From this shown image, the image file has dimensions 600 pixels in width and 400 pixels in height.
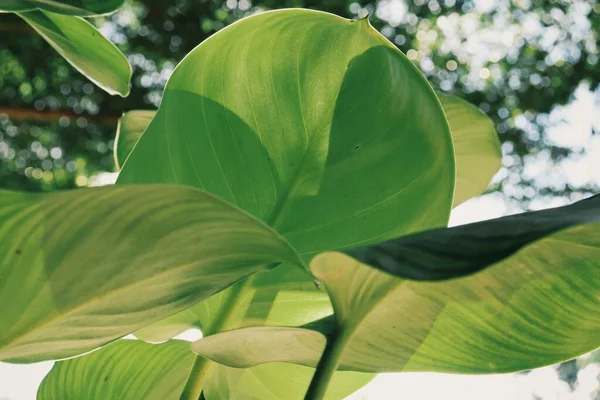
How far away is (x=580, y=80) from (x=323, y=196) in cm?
383

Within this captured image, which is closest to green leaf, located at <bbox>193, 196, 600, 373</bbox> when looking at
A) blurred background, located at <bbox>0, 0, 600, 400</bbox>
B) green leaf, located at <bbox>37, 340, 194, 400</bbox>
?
green leaf, located at <bbox>37, 340, 194, 400</bbox>

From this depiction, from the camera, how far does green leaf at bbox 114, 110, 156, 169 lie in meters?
0.52

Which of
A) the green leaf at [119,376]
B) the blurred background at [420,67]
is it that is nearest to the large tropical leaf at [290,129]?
the green leaf at [119,376]

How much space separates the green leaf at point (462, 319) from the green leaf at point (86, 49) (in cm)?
18

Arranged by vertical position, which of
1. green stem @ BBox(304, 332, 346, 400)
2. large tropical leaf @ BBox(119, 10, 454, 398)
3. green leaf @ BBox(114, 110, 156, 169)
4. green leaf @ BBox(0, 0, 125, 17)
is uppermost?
green leaf @ BBox(0, 0, 125, 17)

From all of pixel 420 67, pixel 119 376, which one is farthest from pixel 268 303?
pixel 420 67

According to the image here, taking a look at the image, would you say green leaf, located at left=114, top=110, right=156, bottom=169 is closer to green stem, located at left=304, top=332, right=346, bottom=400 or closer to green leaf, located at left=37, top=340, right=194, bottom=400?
green leaf, located at left=37, top=340, right=194, bottom=400

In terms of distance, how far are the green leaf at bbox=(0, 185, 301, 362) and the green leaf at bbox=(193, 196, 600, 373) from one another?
34 mm

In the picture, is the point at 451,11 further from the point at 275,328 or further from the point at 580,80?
the point at 275,328

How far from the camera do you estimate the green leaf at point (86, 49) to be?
0.39 meters

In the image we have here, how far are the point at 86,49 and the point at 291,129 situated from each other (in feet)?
0.47

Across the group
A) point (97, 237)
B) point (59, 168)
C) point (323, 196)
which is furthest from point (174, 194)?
point (59, 168)

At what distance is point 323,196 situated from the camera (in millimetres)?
346

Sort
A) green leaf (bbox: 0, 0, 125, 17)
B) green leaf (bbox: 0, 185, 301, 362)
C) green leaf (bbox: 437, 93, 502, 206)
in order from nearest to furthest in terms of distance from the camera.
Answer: green leaf (bbox: 0, 185, 301, 362)
green leaf (bbox: 0, 0, 125, 17)
green leaf (bbox: 437, 93, 502, 206)
